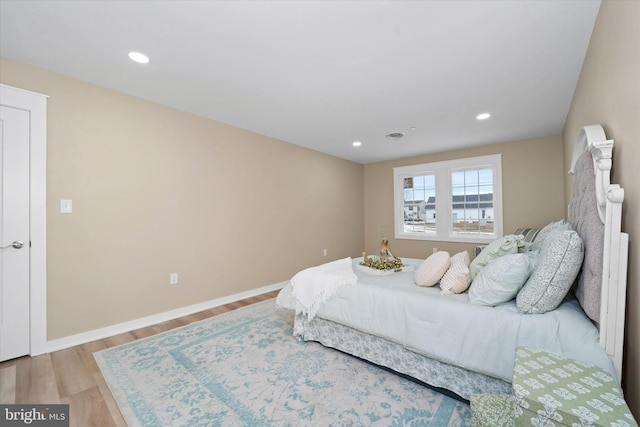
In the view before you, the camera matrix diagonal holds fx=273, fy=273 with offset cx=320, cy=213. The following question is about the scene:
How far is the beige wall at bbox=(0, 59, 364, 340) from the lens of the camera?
2.48 m

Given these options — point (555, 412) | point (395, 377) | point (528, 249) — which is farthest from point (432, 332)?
point (528, 249)

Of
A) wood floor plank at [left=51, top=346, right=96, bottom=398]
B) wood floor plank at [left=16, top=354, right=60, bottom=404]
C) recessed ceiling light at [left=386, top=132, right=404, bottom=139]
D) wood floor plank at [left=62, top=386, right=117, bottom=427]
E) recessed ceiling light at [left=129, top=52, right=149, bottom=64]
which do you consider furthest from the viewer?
recessed ceiling light at [left=386, top=132, right=404, bottom=139]

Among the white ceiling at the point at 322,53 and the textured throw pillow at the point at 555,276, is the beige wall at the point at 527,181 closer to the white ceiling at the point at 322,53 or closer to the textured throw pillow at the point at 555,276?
the white ceiling at the point at 322,53

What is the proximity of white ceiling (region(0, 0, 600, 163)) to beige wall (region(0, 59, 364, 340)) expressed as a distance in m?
0.27

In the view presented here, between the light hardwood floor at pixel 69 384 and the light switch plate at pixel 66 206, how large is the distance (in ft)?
4.07

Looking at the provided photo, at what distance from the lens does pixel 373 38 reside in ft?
6.46

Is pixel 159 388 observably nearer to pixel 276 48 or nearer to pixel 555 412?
pixel 555 412

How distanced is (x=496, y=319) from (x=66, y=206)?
11.6 feet

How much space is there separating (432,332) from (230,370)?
149cm

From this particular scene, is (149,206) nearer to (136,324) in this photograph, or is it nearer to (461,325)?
(136,324)

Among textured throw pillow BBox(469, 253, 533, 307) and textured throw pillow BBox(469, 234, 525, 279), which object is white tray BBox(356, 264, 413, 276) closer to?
textured throw pillow BBox(469, 234, 525, 279)

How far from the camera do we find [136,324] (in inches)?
114

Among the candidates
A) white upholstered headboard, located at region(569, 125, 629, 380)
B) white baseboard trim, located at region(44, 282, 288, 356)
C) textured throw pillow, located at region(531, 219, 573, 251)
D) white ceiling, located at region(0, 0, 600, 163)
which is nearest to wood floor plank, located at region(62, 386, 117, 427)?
white baseboard trim, located at region(44, 282, 288, 356)

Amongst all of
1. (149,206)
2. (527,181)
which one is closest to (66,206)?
(149,206)
